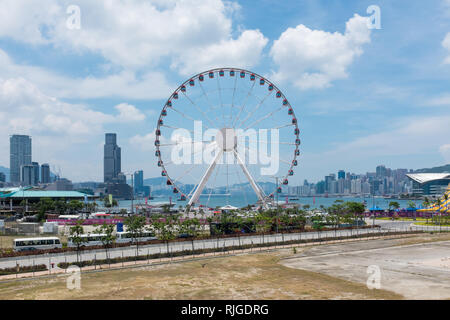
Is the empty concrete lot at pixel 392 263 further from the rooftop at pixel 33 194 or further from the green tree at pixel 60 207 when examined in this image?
the rooftop at pixel 33 194

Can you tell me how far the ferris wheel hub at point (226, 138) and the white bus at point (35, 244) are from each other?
132 ft

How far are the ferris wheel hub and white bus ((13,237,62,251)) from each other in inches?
1587

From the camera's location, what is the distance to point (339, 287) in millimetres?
30359

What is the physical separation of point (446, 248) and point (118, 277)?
1690 inches

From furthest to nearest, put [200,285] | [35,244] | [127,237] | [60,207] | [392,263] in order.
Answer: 1. [60,207]
2. [127,237]
3. [35,244]
4. [392,263]
5. [200,285]

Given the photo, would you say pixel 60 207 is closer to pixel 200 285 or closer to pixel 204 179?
pixel 204 179

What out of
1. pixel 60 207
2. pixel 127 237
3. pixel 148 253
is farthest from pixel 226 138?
pixel 60 207

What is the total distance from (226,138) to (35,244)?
143 feet

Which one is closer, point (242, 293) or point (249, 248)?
point (242, 293)

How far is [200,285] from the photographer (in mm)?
31359

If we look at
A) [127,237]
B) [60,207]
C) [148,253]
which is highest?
[60,207]
